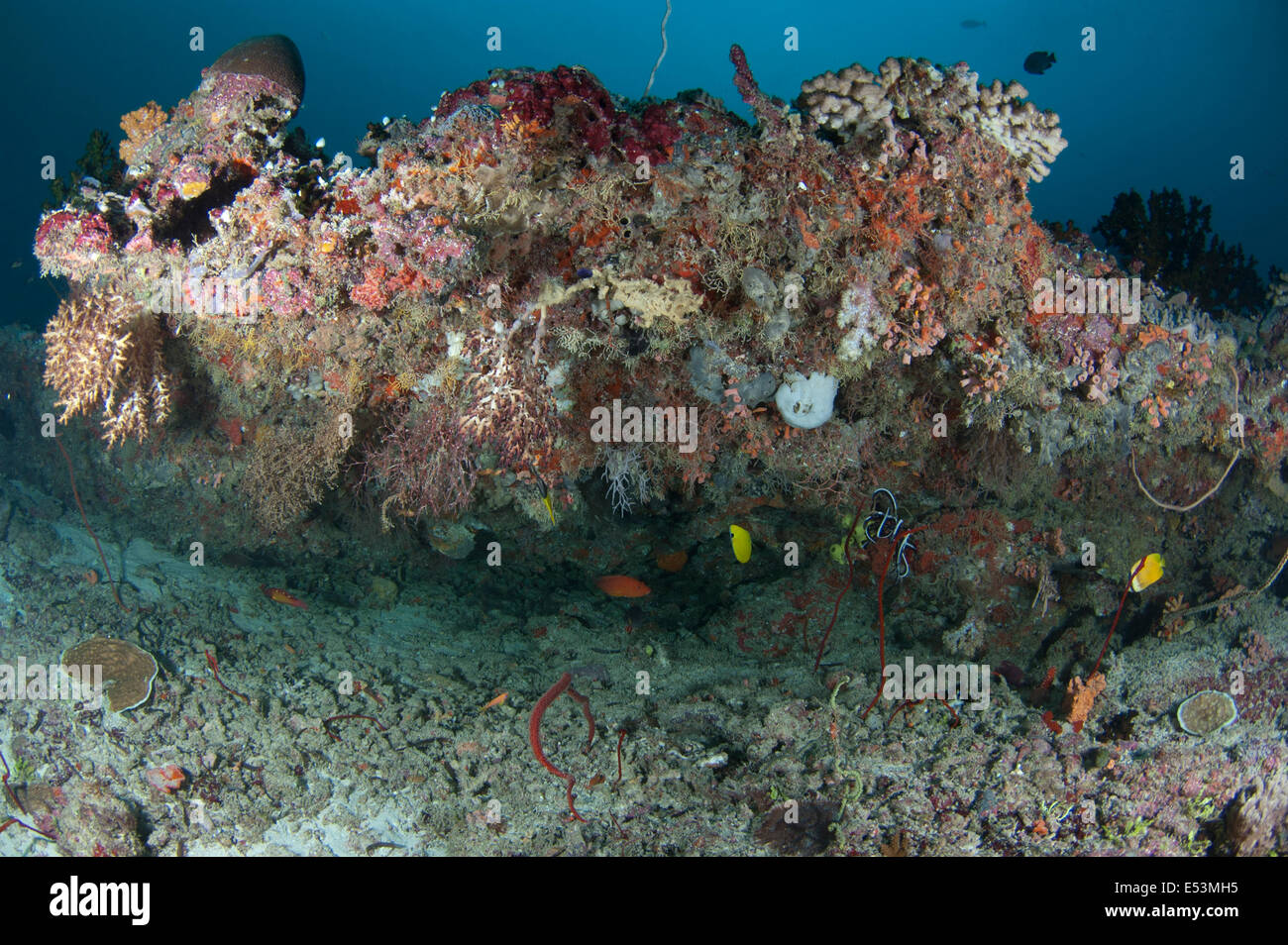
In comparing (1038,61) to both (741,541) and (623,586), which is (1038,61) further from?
(623,586)

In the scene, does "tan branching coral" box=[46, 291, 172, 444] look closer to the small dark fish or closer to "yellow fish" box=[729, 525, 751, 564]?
"yellow fish" box=[729, 525, 751, 564]

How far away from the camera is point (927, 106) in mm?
3592

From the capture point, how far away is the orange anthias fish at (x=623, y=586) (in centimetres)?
609

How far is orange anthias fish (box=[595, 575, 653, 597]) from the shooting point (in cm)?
609

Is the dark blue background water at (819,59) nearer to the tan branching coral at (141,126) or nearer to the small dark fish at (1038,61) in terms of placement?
the small dark fish at (1038,61)

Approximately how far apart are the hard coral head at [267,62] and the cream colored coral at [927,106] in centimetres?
390

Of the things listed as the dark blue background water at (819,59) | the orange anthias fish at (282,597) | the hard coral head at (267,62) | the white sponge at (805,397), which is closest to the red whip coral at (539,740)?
the white sponge at (805,397)

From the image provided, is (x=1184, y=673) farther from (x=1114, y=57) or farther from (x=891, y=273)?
(x=1114, y=57)

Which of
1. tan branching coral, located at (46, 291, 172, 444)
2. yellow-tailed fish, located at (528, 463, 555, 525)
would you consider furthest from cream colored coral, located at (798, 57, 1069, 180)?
tan branching coral, located at (46, 291, 172, 444)

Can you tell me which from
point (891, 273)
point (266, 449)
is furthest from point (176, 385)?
point (891, 273)

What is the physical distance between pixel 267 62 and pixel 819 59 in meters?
112

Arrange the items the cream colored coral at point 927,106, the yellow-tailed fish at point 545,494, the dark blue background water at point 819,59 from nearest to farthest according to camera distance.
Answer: the cream colored coral at point 927,106, the yellow-tailed fish at point 545,494, the dark blue background water at point 819,59

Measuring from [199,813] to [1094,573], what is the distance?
7.61 m

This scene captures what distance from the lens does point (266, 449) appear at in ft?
16.5
